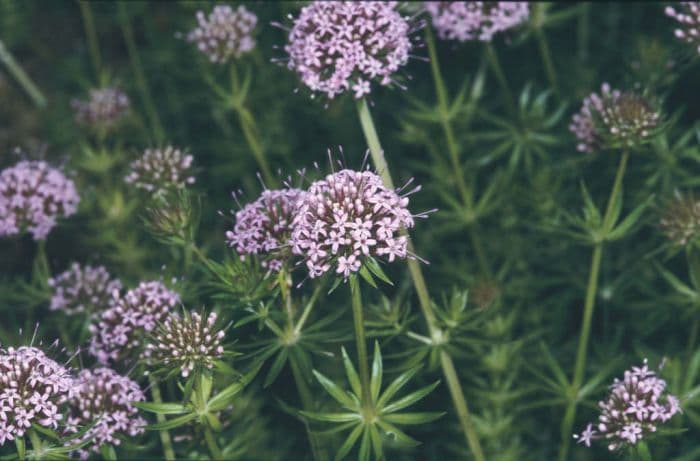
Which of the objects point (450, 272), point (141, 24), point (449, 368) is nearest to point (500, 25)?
point (450, 272)

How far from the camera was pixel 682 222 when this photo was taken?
6.20m

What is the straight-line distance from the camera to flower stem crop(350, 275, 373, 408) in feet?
16.7

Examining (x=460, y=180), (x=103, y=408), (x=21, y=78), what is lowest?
(x=103, y=408)

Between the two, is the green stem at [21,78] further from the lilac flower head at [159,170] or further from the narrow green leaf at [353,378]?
the narrow green leaf at [353,378]

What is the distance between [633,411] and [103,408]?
124 inches

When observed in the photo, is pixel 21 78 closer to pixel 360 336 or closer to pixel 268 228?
pixel 268 228

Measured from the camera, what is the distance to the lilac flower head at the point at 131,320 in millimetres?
5723

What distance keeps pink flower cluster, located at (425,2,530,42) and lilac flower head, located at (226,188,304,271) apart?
87.5 inches

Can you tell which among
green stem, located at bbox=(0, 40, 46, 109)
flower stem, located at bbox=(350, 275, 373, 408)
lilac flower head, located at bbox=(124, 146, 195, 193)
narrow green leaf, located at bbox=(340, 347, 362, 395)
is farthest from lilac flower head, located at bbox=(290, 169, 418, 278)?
green stem, located at bbox=(0, 40, 46, 109)

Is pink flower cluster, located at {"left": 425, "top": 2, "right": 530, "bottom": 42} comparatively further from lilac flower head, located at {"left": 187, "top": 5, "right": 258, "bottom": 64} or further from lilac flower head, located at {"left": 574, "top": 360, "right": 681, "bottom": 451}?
lilac flower head, located at {"left": 574, "top": 360, "right": 681, "bottom": 451}

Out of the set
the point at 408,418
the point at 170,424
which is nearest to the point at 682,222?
the point at 408,418

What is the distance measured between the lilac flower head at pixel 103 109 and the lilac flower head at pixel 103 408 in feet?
10.2

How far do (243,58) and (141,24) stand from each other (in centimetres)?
335

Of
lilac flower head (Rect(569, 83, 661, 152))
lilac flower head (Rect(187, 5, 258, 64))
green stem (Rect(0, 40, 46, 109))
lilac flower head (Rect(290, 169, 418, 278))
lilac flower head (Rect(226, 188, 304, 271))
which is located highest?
green stem (Rect(0, 40, 46, 109))
